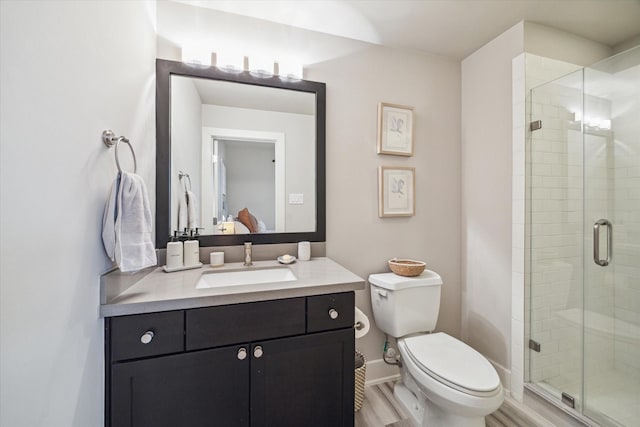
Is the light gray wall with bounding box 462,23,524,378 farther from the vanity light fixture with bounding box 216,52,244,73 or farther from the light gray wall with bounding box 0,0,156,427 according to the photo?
the light gray wall with bounding box 0,0,156,427

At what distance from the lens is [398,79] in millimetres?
1955

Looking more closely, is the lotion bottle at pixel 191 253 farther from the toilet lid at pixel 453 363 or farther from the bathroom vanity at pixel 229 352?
the toilet lid at pixel 453 363

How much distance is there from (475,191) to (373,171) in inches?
31.7

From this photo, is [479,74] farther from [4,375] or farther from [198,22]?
[4,375]

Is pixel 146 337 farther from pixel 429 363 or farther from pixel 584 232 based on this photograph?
pixel 584 232

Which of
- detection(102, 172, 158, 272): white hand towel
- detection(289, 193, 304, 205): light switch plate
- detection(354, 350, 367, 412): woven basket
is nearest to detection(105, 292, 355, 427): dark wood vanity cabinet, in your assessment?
detection(102, 172, 158, 272): white hand towel

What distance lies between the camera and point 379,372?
1.87 meters

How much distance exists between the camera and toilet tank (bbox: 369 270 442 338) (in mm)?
1628

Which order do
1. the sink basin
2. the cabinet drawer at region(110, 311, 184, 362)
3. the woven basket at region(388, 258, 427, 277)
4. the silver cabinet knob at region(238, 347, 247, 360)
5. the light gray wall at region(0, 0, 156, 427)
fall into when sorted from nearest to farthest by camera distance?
the light gray wall at region(0, 0, 156, 427) → the cabinet drawer at region(110, 311, 184, 362) → the silver cabinet knob at region(238, 347, 247, 360) → the sink basin → the woven basket at region(388, 258, 427, 277)

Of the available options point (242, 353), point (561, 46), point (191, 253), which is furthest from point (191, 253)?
point (561, 46)

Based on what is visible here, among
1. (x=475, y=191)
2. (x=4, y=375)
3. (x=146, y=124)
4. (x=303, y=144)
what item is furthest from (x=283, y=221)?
(x=475, y=191)

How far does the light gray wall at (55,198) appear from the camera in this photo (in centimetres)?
60

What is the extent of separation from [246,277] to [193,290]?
0.39m

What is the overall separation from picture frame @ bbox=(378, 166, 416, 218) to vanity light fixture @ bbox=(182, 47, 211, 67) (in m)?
1.27
